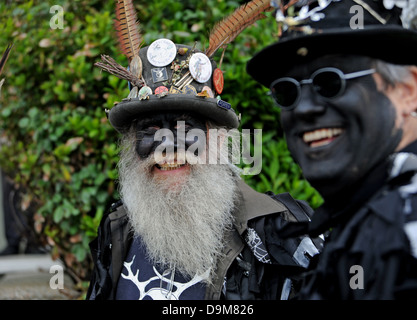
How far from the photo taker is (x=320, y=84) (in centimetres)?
135


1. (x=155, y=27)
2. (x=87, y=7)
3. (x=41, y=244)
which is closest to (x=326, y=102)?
(x=155, y=27)

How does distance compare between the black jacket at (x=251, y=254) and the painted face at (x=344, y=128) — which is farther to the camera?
the black jacket at (x=251, y=254)

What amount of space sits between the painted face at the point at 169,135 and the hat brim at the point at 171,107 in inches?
1.6

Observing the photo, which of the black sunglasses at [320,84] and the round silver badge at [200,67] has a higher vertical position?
the round silver badge at [200,67]

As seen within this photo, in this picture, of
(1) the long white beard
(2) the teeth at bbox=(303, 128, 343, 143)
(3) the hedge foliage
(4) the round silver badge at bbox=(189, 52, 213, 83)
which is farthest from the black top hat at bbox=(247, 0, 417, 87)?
(3) the hedge foliage

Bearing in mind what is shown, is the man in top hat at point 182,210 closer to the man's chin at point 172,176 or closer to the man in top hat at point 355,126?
the man's chin at point 172,176

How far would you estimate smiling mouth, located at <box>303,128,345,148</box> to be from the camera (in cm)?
135

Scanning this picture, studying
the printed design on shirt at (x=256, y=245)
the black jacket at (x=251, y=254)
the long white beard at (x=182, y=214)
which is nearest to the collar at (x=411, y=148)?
the black jacket at (x=251, y=254)

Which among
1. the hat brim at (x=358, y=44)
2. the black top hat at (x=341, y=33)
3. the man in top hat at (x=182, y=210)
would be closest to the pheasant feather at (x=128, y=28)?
the man in top hat at (x=182, y=210)

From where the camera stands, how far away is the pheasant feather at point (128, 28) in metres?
2.60

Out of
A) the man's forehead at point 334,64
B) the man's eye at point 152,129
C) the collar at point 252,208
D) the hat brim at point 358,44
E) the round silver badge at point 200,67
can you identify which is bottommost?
the collar at point 252,208

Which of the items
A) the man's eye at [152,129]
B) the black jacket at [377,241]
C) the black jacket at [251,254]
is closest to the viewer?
the black jacket at [377,241]

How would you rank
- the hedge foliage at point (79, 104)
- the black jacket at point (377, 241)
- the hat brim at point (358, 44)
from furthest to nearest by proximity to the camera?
the hedge foliage at point (79, 104) < the hat brim at point (358, 44) < the black jacket at point (377, 241)

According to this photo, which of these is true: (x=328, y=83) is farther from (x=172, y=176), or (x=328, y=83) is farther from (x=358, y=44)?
(x=172, y=176)
